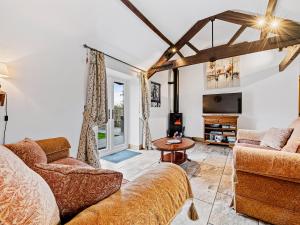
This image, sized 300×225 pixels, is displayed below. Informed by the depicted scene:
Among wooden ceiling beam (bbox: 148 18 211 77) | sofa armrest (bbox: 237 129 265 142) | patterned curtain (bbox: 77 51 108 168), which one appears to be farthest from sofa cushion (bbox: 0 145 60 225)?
wooden ceiling beam (bbox: 148 18 211 77)

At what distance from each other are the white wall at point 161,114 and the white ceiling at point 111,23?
123 centimetres

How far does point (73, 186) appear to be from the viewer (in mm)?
700

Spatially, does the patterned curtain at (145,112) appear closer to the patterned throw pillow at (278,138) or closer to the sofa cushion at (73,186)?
the patterned throw pillow at (278,138)

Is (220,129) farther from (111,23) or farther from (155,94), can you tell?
(111,23)

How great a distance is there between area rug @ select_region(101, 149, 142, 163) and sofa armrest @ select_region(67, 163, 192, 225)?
2603 mm

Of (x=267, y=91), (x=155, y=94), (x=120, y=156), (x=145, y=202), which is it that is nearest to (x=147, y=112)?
(x=155, y=94)

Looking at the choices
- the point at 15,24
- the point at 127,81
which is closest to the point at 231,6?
the point at 127,81

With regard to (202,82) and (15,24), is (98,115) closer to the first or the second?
(15,24)

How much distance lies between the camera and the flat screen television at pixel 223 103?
456 cm

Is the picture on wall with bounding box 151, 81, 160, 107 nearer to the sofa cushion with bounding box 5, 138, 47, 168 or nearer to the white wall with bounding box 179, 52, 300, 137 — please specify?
the white wall with bounding box 179, 52, 300, 137

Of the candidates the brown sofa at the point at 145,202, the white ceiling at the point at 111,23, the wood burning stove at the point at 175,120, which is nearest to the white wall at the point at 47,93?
the white ceiling at the point at 111,23

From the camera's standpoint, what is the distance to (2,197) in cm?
44

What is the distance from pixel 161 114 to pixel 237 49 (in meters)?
2.90

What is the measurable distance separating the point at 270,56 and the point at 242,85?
3.37 ft
